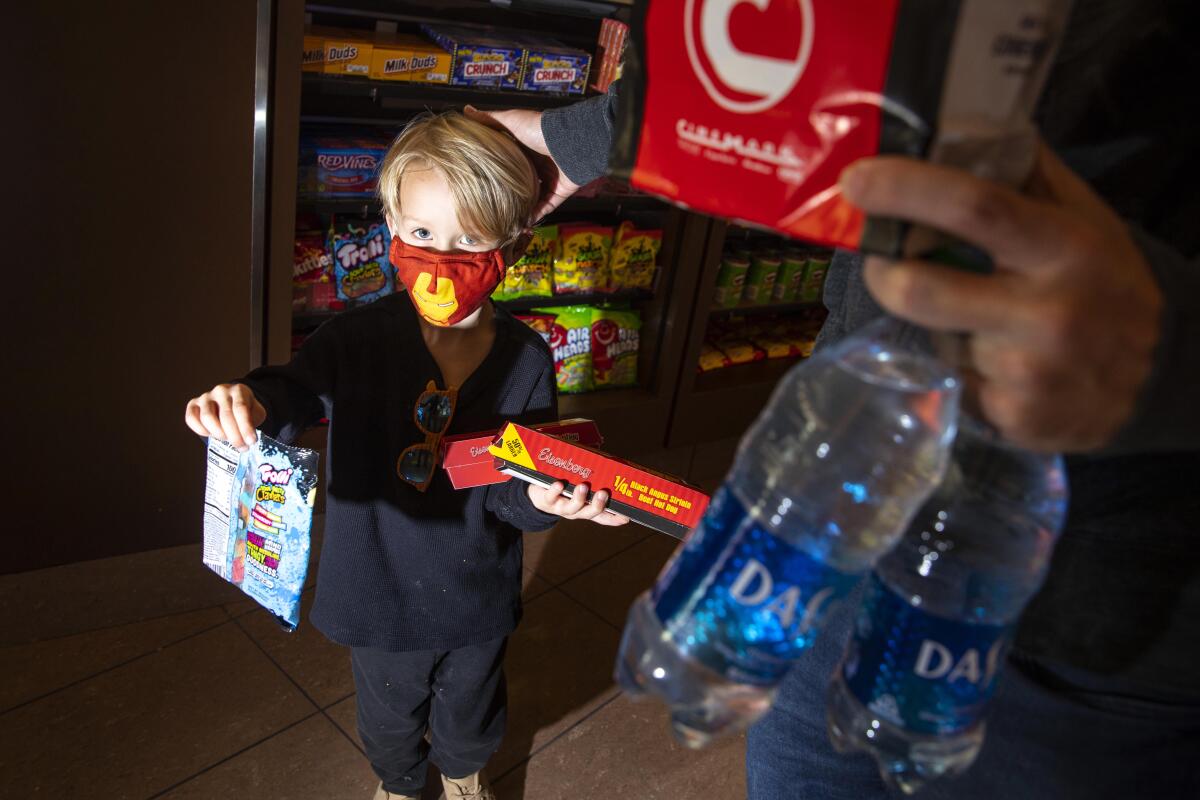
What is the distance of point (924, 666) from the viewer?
0.64 metres

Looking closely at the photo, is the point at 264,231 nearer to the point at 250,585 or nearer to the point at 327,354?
the point at 327,354

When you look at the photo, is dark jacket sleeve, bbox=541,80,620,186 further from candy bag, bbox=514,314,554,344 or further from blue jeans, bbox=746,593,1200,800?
candy bag, bbox=514,314,554,344

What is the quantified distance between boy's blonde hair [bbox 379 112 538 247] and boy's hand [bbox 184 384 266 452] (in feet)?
1.58

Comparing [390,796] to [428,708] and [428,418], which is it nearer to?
[428,708]

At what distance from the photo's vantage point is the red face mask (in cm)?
156

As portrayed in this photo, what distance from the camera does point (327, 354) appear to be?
166 cm

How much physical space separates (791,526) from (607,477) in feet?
2.57

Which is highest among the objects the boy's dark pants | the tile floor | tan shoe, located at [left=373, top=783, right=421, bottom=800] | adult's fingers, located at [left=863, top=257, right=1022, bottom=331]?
adult's fingers, located at [left=863, top=257, right=1022, bottom=331]

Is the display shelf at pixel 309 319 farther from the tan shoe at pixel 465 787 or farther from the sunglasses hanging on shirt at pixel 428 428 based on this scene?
the tan shoe at pixel 465 787

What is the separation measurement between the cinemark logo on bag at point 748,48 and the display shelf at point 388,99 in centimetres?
210

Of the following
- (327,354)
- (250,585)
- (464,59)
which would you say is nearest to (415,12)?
(464,59)

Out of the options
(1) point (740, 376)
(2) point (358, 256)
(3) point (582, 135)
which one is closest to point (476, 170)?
(3) point (582, 135)

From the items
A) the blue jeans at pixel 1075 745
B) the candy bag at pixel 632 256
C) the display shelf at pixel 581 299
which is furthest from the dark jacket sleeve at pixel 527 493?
the candy bag at pixel 632 256

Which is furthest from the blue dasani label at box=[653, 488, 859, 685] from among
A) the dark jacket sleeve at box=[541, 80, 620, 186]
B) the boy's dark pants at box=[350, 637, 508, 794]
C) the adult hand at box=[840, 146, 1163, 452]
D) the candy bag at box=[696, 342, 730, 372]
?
the candy bag at box=[696, 342, 730, 372]
